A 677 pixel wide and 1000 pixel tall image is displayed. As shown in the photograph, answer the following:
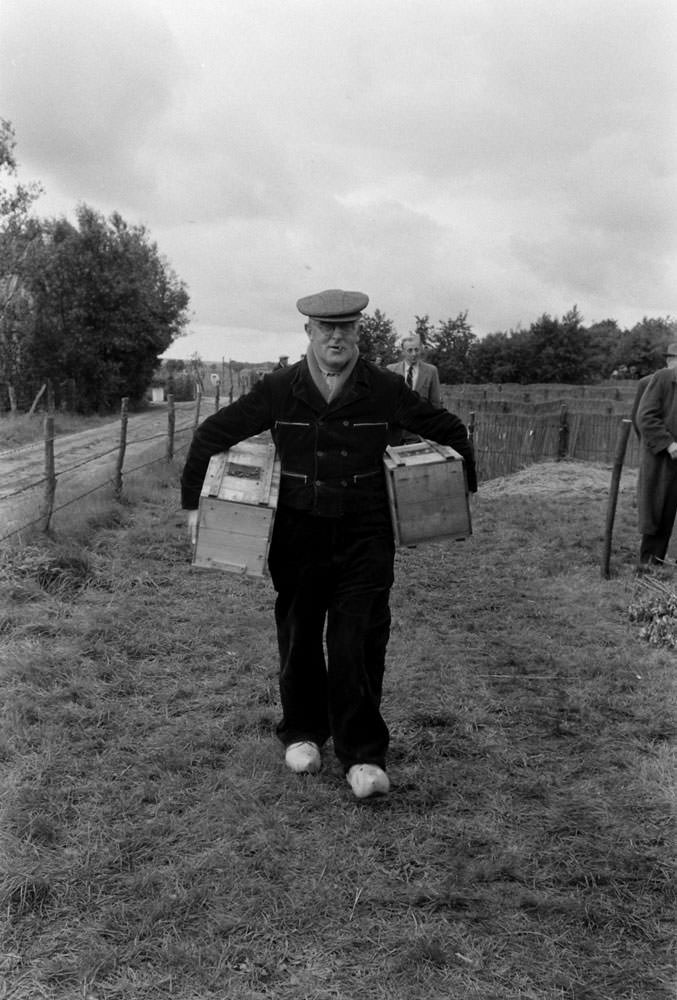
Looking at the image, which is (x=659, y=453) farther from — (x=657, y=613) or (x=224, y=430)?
(x=224, y=430)

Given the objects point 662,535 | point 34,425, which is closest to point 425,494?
point 662,535

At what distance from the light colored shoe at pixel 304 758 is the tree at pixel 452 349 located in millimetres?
34695

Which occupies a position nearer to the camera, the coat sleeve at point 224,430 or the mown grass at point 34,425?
the coat sleeve at point 224,430

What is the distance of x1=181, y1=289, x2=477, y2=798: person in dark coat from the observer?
353 centimetres

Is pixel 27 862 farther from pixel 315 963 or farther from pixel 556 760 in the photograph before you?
pixel 556 760

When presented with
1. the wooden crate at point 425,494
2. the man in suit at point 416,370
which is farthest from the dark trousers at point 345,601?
the man in suit at point 416,370

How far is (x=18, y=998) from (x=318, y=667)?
5.87ft

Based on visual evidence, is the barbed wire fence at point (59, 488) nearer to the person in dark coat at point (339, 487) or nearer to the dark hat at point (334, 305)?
the person in dark coat at point (339, 487)

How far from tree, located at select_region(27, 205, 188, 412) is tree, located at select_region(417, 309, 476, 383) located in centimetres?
1207

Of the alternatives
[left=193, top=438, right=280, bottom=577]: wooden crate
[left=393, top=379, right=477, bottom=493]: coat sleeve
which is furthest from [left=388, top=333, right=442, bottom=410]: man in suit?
[left=193, top=438, right=280, bottom=577]: wooden crate

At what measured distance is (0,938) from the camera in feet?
8.47

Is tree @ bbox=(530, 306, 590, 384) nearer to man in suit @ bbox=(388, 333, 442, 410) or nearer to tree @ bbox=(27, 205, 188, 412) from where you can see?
tree @ bbox=(27, 205, 188, 412)

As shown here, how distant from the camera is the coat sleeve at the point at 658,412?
6.87 meters

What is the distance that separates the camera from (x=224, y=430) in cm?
359
